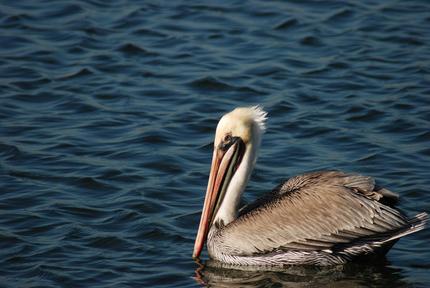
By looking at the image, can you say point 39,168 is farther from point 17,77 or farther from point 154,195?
point 17,77

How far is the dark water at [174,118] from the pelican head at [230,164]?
38 centimetres

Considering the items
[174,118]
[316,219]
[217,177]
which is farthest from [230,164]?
[174,118]

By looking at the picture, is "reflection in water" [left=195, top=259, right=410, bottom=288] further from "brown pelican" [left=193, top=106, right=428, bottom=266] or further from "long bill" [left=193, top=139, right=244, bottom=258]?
"long bill" [left=193, top=139, right=244, bottom=258]

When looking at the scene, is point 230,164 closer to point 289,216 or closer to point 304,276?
point 289,216

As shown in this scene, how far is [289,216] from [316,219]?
0.70 ft

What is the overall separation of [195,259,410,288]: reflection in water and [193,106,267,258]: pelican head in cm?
26

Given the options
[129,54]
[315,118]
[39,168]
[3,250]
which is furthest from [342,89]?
[3,250]

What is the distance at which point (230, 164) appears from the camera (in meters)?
7.54

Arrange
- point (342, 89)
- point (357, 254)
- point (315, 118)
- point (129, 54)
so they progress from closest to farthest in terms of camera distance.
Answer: point (357, 254)
point (315, 118)
point (342, 89)
point (129, 54)

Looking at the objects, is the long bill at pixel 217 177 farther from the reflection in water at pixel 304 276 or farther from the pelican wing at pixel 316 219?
the reflection in water at pixel 304 276

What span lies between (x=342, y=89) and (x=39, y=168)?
373 cm

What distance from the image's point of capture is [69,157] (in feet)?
30.1

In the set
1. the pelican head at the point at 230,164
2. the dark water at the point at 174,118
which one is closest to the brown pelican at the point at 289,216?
the pelican head at the point at 230,164

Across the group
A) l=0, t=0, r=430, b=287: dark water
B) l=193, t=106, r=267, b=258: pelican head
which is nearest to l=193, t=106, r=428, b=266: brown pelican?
l=193, t=106, r=267, b=258: pelican head
